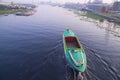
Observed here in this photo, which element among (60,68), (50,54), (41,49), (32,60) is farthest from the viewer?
(41,49)

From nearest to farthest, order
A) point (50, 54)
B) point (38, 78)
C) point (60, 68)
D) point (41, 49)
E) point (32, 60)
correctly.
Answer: point (38, 78)
point (60, 68)
point (32, 60)
point (50, 54)
point (41, 49)

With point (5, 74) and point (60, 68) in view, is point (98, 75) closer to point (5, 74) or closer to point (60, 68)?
point (60, 68)

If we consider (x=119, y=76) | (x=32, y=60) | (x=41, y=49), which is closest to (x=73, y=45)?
(x=41, y=49)

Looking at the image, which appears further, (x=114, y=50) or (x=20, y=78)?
(x=114, y=50)

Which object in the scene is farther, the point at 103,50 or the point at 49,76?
the point at 103,50

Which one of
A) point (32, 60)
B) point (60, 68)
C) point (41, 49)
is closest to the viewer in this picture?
point (60, 68)

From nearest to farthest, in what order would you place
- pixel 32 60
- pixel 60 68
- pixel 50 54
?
pixel 60 68 → pixel 32 60 → pixel 50 54

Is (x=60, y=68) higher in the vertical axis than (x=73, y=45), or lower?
lower

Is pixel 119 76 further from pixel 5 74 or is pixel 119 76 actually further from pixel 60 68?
pixel 5 74

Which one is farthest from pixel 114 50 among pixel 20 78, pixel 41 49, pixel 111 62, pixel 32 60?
pixel 20 78
